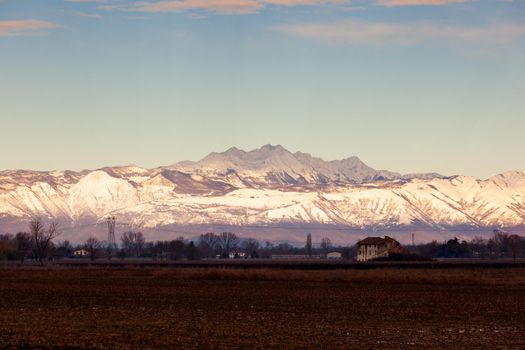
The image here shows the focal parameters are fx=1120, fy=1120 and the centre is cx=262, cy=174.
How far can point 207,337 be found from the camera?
4012 cm

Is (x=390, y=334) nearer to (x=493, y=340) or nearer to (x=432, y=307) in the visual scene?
(x=493, y=340)

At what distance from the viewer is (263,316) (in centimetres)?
5072

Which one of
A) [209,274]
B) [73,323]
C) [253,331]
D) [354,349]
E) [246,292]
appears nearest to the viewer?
[354,349]

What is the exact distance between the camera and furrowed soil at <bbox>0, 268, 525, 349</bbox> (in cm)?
3894

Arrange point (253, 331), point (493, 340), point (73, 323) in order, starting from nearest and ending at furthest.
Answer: point (493, 340), point (253, 331), point (73, 323)

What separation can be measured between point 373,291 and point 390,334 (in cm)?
3391

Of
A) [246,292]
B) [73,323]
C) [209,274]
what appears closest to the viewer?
[73,323]

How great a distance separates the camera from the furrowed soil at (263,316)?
3894 centimetres

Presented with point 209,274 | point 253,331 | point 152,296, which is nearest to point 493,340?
point 253,331

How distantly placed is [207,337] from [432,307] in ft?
69.5

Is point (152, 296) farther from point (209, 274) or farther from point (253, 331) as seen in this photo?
point (209, 274)

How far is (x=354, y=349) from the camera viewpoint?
120ft

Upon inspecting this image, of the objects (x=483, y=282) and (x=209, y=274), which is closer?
(x=483, y=282)

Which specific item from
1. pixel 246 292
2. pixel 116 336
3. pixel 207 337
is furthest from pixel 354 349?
pixel 246 292
